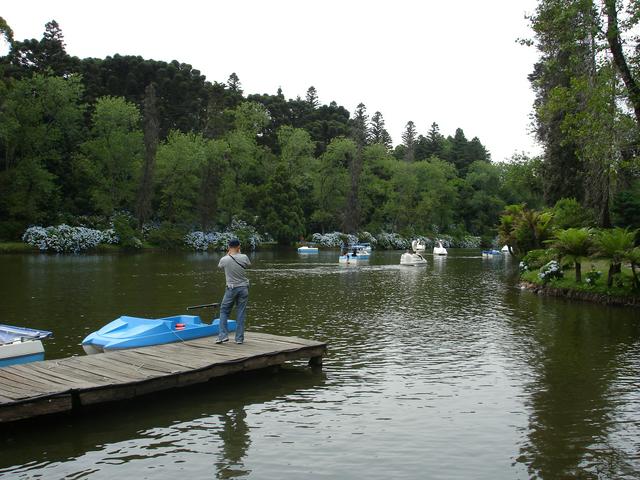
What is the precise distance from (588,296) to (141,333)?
2201 cm

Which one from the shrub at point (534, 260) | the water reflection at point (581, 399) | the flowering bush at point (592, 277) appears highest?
the shrub at point (534, 260)

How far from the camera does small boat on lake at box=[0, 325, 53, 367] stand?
1227 centimetres

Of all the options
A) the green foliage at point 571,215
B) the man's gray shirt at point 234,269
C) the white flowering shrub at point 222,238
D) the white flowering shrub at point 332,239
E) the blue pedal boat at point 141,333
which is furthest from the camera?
the white flowering shrub at point 332,239

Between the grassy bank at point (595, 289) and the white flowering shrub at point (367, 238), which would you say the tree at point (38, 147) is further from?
the grassy bank at point (595, 289)

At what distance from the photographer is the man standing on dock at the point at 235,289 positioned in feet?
46.3

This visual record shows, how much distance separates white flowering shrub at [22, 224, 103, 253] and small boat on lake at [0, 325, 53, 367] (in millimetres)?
56860

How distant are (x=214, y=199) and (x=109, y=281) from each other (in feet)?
162

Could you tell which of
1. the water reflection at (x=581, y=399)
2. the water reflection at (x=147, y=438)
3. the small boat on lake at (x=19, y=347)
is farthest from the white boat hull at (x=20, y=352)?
the water reflection at (x=581, y=399)

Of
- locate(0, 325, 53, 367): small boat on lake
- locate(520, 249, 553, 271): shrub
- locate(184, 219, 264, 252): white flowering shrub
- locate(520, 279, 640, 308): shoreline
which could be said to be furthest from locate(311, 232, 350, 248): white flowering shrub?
locate(0, 325, 53, 367): small boat on lake

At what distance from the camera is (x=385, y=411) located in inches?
432

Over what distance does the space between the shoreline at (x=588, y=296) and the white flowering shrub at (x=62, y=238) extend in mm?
52362

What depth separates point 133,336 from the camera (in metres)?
13.7

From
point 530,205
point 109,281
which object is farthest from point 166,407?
point 530,205

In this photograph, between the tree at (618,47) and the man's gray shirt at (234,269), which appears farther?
the tree at (618,47)
